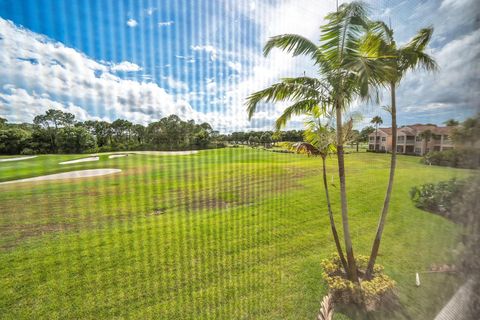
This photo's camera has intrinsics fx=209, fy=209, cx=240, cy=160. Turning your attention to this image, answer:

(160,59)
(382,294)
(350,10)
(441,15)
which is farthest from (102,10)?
(382,294)

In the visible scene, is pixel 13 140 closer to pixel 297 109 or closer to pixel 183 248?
pixel 183 248

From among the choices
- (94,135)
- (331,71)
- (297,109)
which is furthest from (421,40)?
(94,135)

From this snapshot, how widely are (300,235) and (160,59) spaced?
2.56 metres

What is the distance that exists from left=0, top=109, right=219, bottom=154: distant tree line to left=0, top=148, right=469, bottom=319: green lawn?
0.41 m

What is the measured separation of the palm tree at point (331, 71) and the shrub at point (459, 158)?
540 millimetres

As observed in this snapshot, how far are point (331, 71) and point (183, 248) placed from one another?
2196 millimetres

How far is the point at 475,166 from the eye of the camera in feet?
3.05

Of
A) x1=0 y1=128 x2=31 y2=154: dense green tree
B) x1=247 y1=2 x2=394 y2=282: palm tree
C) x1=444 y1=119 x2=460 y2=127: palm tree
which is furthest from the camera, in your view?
x1=247 y1=2 x2=394 y2=282: palm tree

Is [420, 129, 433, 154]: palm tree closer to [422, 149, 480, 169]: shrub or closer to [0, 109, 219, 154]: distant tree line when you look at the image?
[422, 149, 480, 169]: shrub

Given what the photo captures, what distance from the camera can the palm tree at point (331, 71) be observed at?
136cm

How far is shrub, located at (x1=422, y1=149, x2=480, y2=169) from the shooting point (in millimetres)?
926

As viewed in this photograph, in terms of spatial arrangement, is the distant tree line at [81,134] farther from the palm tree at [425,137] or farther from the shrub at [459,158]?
the palm tree at [425,137]

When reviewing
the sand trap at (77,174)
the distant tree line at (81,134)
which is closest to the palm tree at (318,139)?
the distant tree line at (81,134)

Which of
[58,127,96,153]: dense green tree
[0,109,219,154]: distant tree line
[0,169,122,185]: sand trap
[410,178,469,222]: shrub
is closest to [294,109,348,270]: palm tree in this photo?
[410,178,469,222]: shrub
